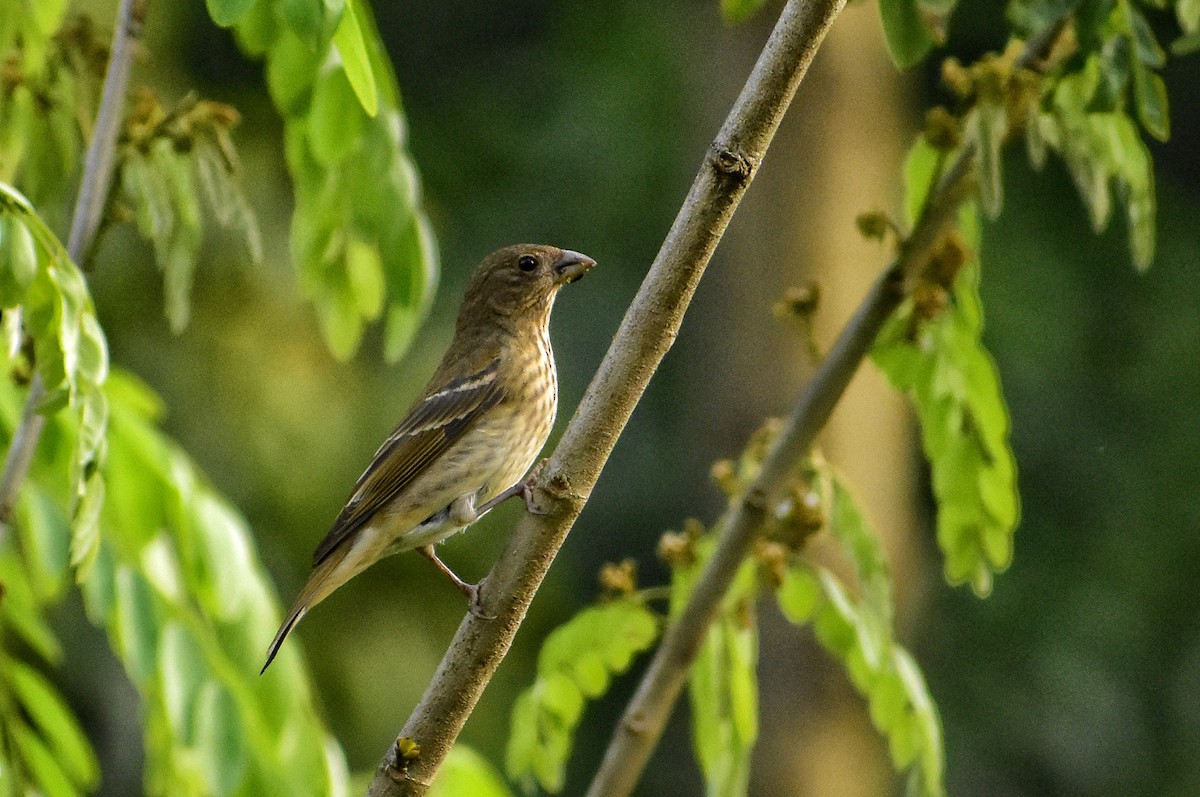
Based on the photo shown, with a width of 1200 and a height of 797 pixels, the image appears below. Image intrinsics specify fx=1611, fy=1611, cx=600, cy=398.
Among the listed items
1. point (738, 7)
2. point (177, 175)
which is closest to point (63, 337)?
point (177, 175)

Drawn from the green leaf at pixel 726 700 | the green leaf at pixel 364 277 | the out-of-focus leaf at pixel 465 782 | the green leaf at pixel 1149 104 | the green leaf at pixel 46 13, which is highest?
the green leaf at pixel 46 13

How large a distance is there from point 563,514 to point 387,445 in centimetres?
177

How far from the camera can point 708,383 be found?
20.2 ft

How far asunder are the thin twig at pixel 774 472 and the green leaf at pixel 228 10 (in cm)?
131

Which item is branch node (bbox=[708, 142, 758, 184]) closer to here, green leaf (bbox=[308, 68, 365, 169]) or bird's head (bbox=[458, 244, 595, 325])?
green leaf (bbox=[308, 68, 365, 169])

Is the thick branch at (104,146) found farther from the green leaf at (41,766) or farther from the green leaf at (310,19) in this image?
the green leaf at (310,19)

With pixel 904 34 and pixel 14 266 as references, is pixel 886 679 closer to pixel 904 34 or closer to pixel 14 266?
pixel 904 34

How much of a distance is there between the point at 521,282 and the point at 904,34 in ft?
6.25

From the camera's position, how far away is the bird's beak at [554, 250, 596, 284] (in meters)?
4.29

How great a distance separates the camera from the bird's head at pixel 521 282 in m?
4.50

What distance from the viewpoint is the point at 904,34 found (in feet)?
9.21

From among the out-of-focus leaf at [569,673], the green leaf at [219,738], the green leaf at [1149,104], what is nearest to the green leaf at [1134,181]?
the green leaf at [1149,104]

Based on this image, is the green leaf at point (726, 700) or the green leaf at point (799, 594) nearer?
the green leaf at point (726, 700)

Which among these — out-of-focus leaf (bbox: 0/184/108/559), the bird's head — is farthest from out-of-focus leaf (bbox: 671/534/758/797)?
the bird's head
